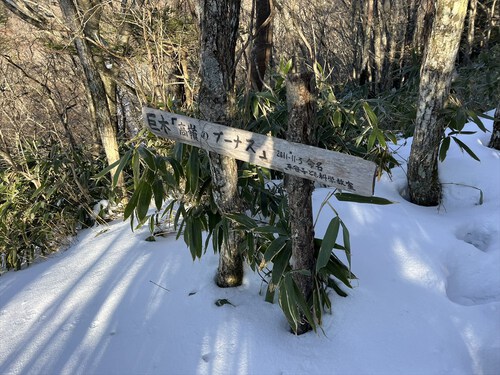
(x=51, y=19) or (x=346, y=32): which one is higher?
(x=346, y=32)

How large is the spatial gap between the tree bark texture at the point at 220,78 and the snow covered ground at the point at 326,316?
1.42 ft

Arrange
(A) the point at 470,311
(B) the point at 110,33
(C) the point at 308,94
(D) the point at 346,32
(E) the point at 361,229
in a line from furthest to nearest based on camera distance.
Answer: (D) the point at 346,32 < (B) the point at 110,33 < (E) the point at 361,229 < (A) the point at 470,311 < (C) the point at 308,94

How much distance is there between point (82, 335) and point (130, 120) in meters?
4.42

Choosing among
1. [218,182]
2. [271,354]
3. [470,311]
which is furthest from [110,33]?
[470,311]

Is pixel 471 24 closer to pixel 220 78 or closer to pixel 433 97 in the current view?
pixel 433 97

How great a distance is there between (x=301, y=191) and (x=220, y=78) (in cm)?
54

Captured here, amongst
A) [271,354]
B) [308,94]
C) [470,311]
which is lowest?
[271,354]

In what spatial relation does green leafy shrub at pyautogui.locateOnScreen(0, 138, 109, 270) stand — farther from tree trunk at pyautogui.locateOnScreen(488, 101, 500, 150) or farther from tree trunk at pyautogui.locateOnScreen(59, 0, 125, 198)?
tree trunk at pyautogui.locateOnScreen(488, 101, 500, 150)

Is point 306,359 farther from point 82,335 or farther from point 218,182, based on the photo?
point 82,335

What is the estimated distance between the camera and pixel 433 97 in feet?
6.62

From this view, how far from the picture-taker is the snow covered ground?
1.40 m

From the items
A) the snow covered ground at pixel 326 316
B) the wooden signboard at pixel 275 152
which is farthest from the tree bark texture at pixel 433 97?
the wooden signboard at pixel 275 152

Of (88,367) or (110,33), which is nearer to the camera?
(88,367)

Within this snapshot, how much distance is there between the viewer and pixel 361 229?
2.01 meters
